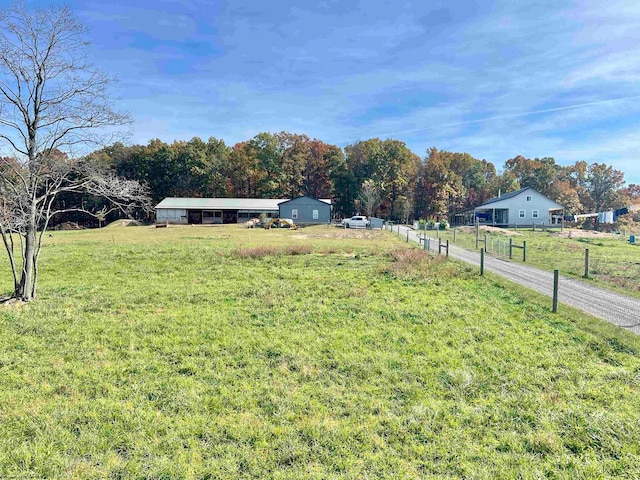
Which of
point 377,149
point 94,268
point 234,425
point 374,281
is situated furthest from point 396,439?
point 377,149

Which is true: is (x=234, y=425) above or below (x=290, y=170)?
below

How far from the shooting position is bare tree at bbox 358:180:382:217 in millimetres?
54750

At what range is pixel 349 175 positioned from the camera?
61406 millimetres

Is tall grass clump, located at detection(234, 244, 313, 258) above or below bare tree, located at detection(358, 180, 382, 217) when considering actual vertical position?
below

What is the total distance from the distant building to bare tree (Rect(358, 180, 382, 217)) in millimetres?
6294

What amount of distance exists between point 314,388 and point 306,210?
4673cm

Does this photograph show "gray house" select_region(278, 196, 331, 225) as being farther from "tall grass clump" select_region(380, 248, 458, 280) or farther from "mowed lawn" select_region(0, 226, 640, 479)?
"mowed lawn" select_region(0, 226, 640, 479)

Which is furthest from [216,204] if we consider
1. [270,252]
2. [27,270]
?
[27,270]

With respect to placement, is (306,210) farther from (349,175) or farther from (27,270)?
(27,270)

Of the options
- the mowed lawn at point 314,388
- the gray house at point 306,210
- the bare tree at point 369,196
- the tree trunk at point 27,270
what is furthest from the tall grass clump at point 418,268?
the bare tree at point 369,196

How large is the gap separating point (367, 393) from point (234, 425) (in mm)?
1789

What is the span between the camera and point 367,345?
21.6ft

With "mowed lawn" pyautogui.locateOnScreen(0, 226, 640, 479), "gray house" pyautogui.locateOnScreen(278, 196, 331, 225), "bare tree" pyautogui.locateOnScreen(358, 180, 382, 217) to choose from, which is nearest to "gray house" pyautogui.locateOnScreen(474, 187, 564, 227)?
"bare tree" pyautogui.locateOnScreen(358, 180, 382, 217)

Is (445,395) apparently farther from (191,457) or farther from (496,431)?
(191,457)
